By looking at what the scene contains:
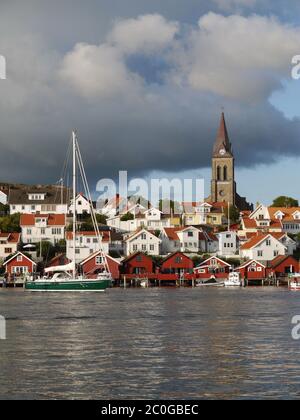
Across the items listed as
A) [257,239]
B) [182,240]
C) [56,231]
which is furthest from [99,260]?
[257,239]

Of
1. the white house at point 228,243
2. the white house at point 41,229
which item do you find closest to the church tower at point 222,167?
the white house at point 228,243

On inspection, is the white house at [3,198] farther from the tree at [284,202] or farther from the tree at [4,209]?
the tree at [284,202]

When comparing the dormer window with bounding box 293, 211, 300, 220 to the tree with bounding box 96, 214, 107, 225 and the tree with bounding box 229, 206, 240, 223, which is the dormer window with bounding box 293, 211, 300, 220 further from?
the tree with bounding box 96, 214, 107, 225

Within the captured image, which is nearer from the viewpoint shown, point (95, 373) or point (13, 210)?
point (95, 373)

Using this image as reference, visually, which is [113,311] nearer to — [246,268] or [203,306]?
[203,306]

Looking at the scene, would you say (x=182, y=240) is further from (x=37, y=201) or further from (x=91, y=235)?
(x=37, y=201)

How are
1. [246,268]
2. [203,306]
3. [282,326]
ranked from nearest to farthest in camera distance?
1. [282,326]
2. [203,306]
3. [246,268]

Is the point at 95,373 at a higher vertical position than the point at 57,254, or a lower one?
lower

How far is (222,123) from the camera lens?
185000 millimetres

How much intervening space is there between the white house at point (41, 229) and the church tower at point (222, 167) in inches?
2680

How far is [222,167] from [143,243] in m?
79.6

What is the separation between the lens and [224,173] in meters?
184
